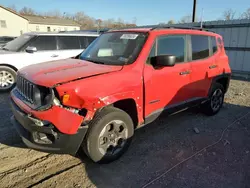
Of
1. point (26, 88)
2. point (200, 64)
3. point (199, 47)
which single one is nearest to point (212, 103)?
point (200, 64)

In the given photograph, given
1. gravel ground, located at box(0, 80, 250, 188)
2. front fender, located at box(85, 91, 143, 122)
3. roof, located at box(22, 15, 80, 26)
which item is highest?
roof, located at box(22, 15, 80, 26)

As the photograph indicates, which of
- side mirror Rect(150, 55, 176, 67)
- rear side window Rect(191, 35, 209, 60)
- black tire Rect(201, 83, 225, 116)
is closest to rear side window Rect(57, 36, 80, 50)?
rear side window Rect(191, 35, 209, 60)

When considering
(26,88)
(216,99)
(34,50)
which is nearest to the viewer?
(26,88)

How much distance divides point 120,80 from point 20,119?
1392 mm

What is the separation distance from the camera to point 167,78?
369cm

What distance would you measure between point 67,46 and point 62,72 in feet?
17.3

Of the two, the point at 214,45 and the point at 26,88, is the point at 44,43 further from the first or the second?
the point at 214,45

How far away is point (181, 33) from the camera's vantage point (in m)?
4.09

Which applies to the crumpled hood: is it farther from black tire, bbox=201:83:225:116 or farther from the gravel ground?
black tire, bbox=201:83:225:116

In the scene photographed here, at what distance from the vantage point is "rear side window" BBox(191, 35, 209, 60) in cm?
432

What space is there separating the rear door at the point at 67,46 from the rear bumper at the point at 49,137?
5.21 meters

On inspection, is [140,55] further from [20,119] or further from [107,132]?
[20,119]

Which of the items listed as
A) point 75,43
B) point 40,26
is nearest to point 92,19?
point 40,26

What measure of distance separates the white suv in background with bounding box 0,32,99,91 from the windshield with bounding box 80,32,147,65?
3664mm
